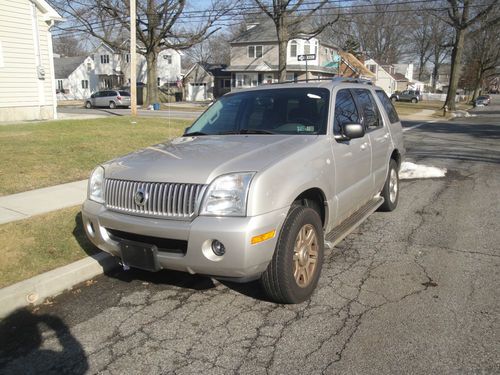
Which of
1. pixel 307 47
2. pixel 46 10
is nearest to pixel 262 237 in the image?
pixel 46 10

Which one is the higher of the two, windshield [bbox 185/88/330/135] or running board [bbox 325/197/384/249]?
windshield [bbox 185/88/330/135]

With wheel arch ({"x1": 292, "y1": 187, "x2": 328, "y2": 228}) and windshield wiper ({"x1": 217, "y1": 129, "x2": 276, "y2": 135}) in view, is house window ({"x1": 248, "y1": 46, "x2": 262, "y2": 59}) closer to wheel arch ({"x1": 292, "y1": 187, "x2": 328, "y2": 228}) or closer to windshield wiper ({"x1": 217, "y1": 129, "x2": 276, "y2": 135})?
windshield wiper ({"x1": 217, "y1": 129, "x2": 276, "y2": 135})

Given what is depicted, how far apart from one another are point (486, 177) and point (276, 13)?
25.0m

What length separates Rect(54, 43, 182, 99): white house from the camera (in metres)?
60.8

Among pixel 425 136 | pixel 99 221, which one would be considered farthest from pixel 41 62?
pixel 99 221

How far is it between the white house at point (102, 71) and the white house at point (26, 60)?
43.6 m

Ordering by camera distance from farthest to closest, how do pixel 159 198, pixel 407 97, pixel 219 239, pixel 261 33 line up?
pixel 407 97, pixel 261 33, pixel 159 198, pixel 219 239

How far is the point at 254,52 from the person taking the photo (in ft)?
167

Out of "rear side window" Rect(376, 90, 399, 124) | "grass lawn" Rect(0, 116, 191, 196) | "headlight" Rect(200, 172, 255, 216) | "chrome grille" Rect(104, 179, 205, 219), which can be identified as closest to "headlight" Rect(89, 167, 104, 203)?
"chrome grille" Rect(104, 179, 205, 219)

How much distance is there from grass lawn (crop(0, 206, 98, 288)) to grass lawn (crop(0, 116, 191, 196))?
2044 millimetres

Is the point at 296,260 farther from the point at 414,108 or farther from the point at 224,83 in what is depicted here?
the point at 224,83

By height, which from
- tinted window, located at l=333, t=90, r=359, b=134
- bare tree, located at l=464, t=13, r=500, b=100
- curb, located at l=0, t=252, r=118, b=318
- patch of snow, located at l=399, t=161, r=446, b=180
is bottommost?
curb, located at l=0, t=252, r=118, b=318

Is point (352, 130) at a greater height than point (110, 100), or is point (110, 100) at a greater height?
point (352, 130)

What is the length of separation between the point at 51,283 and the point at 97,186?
0.96m
